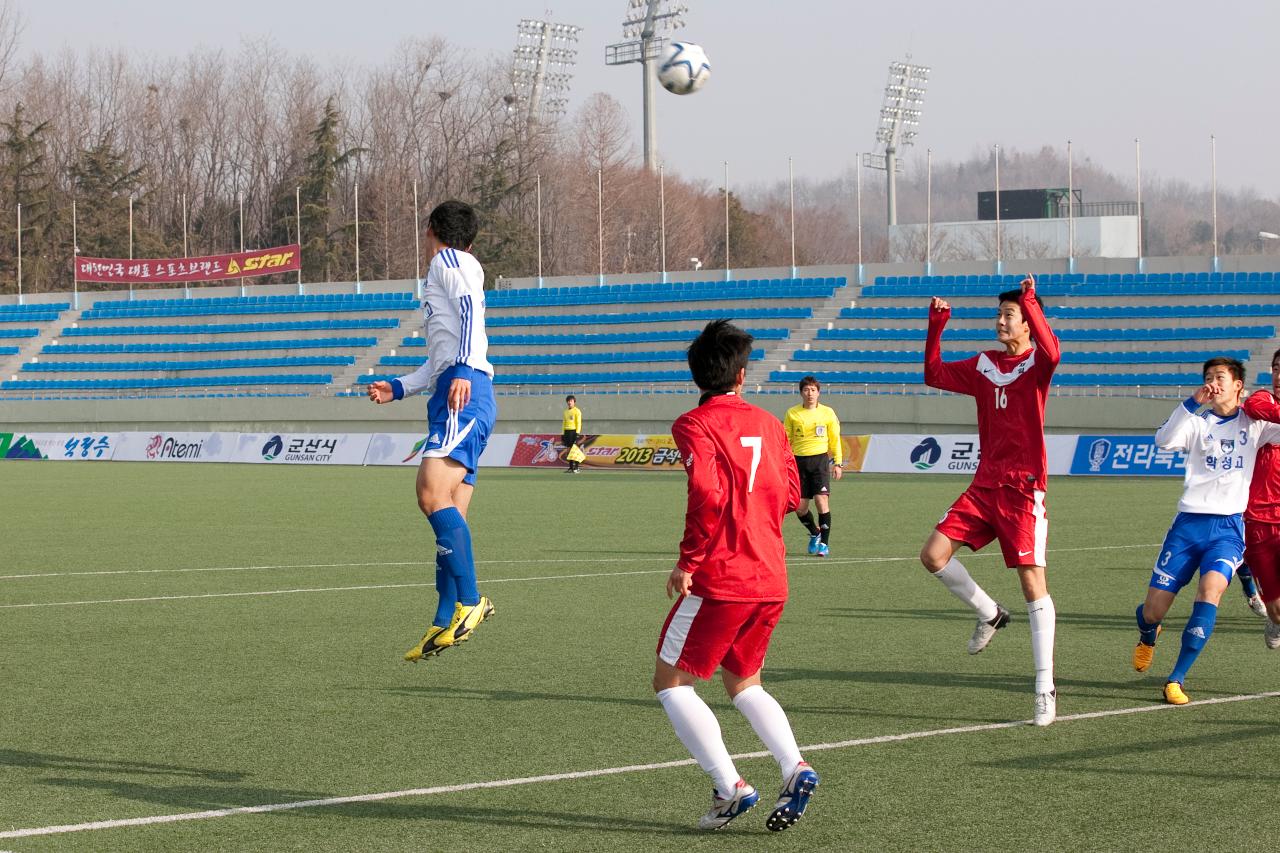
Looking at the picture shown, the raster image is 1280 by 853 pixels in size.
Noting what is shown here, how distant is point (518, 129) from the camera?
8081cm

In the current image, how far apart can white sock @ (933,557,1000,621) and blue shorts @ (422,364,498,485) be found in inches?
95.7

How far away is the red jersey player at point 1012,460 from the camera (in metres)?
7.52

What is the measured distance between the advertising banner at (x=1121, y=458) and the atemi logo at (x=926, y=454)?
2716 millimetres

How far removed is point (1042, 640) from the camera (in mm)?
7387

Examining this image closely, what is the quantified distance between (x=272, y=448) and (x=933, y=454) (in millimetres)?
17543

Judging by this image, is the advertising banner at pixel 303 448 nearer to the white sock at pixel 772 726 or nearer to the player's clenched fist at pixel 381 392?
the player's clenched fist at pixel 381 392

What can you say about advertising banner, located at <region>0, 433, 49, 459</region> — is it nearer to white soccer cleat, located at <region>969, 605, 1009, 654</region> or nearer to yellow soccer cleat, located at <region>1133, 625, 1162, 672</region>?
white soccer cleat, located at <region>969, 605, 1009, 654</region>

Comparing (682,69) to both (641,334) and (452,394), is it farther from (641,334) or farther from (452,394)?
(452,394)

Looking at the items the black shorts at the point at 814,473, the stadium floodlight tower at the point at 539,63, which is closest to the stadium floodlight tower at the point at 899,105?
the stadium floodlight tower at the point at 539,63

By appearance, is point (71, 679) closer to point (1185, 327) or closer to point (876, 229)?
point (1185, 327)

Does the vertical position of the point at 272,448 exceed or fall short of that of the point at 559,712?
it falls short

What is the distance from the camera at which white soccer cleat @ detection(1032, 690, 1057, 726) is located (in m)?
7.13

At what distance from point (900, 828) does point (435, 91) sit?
273 ft

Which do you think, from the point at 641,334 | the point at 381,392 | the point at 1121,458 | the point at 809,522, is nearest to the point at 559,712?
→ the point at 381,392
